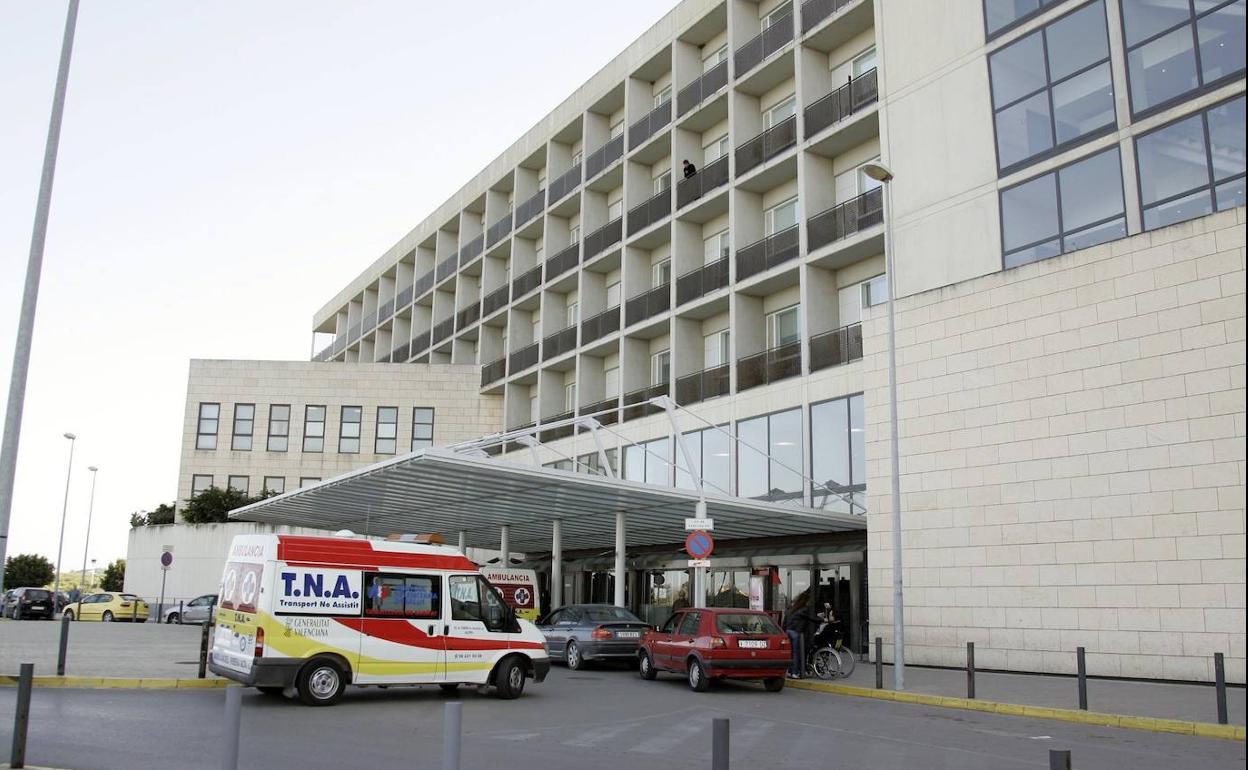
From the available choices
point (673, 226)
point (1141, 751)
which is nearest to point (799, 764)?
point (1141, 751)

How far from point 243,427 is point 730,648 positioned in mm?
37860

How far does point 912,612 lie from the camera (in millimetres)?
21531

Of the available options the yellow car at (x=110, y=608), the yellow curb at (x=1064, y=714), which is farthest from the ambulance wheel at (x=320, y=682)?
the yellow car at (x=110, y=608)

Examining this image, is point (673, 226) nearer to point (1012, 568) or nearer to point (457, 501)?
point (457, 501)

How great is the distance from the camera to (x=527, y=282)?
43.4m

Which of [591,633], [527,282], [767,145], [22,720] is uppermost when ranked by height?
[767,145]

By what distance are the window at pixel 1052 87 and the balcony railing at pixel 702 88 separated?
11.6m

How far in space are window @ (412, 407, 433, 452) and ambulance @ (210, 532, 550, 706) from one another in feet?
108

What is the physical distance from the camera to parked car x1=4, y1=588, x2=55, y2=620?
45.5m

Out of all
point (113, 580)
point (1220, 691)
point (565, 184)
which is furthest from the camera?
point (113, 580)

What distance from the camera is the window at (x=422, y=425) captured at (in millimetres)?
48281

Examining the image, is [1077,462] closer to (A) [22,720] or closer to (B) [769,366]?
(B) [769,366]

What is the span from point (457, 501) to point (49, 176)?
15.0 m

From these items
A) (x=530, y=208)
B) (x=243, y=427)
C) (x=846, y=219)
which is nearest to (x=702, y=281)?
(x=846, y=219)
